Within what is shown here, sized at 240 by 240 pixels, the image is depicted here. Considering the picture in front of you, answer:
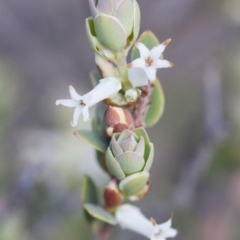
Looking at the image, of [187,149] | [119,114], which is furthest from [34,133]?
[119,114]

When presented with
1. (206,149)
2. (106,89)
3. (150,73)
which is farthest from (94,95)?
(206,149)

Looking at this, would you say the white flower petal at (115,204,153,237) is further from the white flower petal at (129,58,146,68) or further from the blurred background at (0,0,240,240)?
the blurred background at (0,0,240,240)

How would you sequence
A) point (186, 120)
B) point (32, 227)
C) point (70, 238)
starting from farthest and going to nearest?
1. point (186, 120)
2. point (70, 238)
3. point (32, 227)

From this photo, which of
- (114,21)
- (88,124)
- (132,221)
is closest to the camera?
(114,21)

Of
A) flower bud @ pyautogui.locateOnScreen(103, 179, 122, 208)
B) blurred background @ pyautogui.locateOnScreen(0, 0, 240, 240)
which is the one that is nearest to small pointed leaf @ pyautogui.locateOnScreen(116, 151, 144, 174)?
flower bud @ pyautogui.locateOnScreen(103, 179, 122, 208)

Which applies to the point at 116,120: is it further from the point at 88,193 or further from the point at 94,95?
the point at 88,193

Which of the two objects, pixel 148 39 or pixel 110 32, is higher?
pixel 148 39

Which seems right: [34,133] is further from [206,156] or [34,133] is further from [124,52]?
[124,52]
